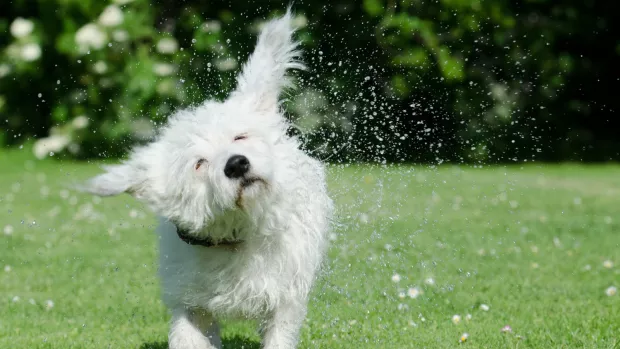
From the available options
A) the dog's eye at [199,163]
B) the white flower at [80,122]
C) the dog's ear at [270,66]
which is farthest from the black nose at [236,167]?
the white flower at [80,122]

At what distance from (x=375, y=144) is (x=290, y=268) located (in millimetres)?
9523

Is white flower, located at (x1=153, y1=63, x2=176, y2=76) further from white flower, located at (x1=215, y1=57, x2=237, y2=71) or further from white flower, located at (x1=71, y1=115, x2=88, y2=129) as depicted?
white flower, located at (x1=71, y1=115, x2=88, y2=129)

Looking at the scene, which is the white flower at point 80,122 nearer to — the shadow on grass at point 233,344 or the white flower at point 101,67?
the white flower at point 101,67

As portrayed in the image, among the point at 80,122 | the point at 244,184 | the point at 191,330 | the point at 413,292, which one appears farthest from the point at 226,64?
the point at 244,184

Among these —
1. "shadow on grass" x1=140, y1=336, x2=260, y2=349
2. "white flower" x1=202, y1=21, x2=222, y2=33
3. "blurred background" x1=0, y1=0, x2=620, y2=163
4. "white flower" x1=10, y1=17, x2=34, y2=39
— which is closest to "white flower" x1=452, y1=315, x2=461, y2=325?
"shadow on grass" x1=140, y1=336, x2=260, y2=349

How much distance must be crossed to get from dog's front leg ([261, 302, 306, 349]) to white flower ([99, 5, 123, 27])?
9871 mm

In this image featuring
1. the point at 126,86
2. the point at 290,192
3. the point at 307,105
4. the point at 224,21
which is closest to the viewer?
the point at 290,192

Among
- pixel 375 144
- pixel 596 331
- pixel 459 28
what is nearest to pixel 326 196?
pixel 596 331

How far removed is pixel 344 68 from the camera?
44.7ft

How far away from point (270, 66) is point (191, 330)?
1.32 metres

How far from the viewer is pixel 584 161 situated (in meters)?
15.3

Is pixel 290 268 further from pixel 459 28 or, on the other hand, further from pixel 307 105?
pixel 459 28

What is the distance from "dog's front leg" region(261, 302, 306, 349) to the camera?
13.1ft

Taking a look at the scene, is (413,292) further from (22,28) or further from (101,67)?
(22,28)
